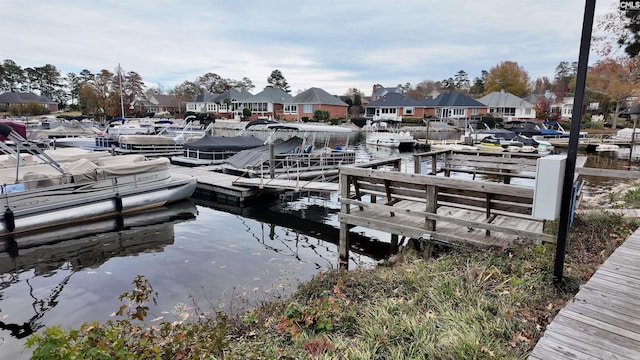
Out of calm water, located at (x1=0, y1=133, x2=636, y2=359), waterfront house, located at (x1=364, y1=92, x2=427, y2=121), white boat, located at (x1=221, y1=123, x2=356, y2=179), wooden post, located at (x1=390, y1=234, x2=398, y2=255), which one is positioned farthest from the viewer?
waterfront house, located at (x1=364, y1=92, x2=427, y2=121)

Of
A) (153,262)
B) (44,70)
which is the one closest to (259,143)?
(153,262)

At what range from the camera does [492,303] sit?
363 cm

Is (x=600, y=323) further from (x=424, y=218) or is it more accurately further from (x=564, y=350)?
(x=424, y=218)

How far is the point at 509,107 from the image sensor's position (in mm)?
62625

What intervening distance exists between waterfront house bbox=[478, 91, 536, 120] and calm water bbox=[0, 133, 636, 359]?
196 feet

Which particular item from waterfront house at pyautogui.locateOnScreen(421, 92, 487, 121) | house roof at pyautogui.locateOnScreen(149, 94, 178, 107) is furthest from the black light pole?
house roof at pyautogui.locateOnScreen(149, 94, 178, 107)

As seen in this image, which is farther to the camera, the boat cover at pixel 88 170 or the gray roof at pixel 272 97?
the gray roof at pixel 272 97

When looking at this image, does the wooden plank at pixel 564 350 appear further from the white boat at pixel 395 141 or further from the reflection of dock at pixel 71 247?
the white boat at pixel 395 141

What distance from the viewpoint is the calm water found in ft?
21.6

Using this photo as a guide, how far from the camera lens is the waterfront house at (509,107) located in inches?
2452

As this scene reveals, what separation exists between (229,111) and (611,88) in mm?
55281

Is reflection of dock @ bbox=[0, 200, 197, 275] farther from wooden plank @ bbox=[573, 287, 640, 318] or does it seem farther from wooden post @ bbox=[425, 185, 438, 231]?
wooden plank @ bbox=[573, 287, 640, 318]

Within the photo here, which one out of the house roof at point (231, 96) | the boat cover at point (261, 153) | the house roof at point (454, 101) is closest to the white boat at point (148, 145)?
the boat cover at point (261, 153)

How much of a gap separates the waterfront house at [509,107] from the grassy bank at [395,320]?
6475 centimetres
